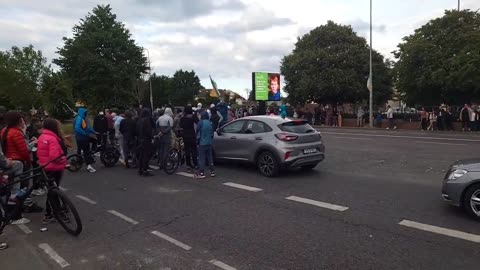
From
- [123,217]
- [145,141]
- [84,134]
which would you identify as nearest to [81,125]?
[84,134]

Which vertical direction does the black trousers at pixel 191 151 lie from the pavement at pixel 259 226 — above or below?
above

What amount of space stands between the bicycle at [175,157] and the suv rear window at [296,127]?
9.81 ft

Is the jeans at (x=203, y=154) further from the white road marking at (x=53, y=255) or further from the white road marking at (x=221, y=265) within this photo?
the white road marking at (x=221, y=265)

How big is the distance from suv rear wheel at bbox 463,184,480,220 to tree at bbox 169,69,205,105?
10849 centimetres

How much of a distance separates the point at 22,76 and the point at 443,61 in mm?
39379

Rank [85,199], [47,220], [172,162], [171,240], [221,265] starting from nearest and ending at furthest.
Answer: [221,265], [171,240], [47,220], [85,199], [172,162]

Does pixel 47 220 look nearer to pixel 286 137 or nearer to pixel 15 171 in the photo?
pixel 15 171

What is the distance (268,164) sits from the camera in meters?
10.3

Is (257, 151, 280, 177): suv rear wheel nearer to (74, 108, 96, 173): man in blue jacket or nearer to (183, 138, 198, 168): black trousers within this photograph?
(183, 138, 198, 168): black trousers

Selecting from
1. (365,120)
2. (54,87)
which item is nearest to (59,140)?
(365,120)

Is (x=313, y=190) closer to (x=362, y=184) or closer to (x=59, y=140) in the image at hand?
(x=362, y=184)

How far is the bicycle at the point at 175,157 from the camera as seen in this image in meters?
11.2

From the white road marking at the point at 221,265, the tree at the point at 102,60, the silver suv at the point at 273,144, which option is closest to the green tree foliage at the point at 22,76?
the tree at the point at 102,60

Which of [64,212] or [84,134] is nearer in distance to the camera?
[64,212]
